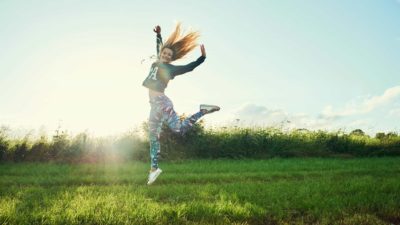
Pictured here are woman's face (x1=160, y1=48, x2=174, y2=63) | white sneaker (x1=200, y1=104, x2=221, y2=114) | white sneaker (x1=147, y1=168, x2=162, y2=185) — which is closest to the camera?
white sneaker (x1=200, y1=104, x2=221, y2=114)

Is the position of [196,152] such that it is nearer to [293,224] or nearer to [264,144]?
[264,144]

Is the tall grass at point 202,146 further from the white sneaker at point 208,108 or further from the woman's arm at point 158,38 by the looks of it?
the white sneaker at point 208,108

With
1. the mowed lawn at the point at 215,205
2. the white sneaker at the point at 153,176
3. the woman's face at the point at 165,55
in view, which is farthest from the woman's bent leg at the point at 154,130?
the mowed lawn at the point at 215,205

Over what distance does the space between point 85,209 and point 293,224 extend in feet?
9.61

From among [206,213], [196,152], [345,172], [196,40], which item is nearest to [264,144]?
[196,152]

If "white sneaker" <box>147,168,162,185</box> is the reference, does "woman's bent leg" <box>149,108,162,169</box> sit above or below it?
above

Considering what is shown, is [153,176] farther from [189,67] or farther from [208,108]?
[189,67]

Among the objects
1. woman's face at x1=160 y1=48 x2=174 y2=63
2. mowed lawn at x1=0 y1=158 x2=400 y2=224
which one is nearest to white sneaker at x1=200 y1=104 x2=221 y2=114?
woman's face at x1=160 y1=48 x2=174 y2=63

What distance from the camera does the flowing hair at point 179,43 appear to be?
9.81 meters

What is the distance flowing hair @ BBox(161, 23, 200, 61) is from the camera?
981cm

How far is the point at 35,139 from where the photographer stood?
1748 centimetres

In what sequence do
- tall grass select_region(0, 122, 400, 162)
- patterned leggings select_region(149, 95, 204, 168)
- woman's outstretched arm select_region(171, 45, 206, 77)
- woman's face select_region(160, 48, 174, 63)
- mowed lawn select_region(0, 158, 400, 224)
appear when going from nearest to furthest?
mowed lawn select_region(0, 158, 400, 224) → woman's outstretched arm select_region(171, 45, 206, 77) → patterned leggings select_region(149, 95, 204, 168) → woman's face select_region(160, 48, 174, 63) → tall grass select_region(0, 122, 400, 162)

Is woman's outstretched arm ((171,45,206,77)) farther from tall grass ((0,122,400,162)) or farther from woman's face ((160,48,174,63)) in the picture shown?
tall grass ((0,122,400,162))

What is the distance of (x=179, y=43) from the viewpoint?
9.91 m
